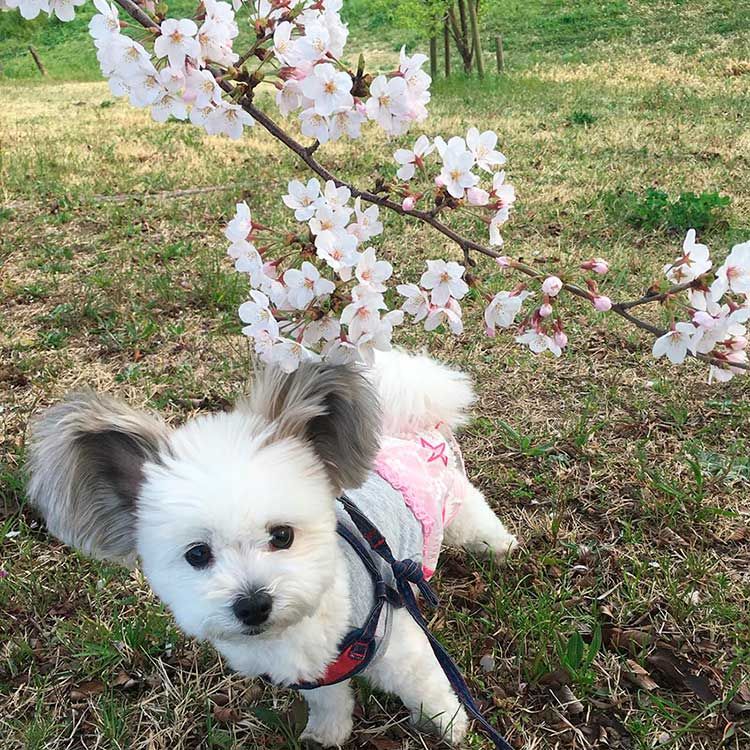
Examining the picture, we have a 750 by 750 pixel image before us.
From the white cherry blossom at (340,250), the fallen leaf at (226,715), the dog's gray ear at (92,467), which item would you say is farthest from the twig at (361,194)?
the fallen leaf at (226,715)

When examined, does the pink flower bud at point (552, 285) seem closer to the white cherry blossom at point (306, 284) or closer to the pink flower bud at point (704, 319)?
the pink flower bud at point (704, 319)

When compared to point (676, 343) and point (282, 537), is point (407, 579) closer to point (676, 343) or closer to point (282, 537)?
point (282, 537)

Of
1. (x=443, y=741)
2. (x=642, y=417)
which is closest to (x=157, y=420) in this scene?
(x=443, y=741)

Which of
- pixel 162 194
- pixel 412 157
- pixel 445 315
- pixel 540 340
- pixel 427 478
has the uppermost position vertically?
pixel 412 157

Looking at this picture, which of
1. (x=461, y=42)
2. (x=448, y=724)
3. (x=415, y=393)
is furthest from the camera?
(x=461, y=42)

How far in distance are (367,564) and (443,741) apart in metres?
0.67

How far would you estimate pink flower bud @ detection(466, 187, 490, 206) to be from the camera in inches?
61.0

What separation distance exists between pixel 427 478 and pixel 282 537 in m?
0.82

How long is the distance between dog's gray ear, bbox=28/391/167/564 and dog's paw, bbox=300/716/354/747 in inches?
34.3

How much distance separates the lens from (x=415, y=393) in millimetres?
2574

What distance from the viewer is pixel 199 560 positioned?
166cm

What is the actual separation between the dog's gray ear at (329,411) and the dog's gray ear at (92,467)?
11.9 inches

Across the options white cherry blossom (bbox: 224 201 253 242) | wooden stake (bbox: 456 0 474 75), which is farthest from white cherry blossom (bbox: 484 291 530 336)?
wooden stake (bbox: 456 0 474 75)

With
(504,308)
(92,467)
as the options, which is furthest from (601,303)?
(92,467)
